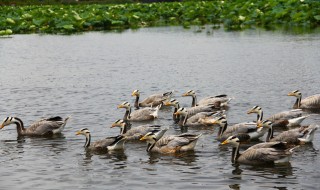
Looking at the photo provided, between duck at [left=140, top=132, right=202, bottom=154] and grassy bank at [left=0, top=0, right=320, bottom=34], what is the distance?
44.6 meters

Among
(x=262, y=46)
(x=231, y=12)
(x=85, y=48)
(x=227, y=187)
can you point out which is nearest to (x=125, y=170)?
(x=227, y=187)

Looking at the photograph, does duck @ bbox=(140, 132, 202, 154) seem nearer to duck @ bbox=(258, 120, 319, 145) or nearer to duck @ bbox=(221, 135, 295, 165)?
duck @ bbox=(221, 135, 295, 165)

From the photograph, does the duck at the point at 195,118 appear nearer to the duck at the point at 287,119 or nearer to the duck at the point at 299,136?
the duck at the point at 287,119

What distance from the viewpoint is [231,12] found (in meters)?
74.8

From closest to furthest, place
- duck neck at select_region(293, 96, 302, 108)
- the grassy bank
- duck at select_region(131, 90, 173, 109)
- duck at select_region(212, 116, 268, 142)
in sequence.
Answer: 1. duck at select_region(212, 116, 268, 142)
2. duck neck at select_region(293, 96, 302, 108)
3. duck at select_region(131, 90, 173, 109)
4. the grassy bank

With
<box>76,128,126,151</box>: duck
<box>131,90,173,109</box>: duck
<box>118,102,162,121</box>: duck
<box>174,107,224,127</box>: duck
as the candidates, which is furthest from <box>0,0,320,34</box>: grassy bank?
<box>76,128,126,151</box>: duck

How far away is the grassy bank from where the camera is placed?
68.6 meters

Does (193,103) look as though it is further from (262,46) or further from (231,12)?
(231,12)

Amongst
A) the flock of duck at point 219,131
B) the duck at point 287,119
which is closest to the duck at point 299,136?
the flock of duck at point 219,131

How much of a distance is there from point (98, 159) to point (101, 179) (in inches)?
98.3

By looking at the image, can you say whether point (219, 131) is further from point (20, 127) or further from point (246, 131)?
point (20, 127)

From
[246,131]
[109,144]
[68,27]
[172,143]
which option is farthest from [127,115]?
[68,27]

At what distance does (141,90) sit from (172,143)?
1347 cm

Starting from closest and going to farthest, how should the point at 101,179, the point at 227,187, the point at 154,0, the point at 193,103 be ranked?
the point at 227,187 → the point at 101,179 → the point at 193,103 → the point at 154,0
